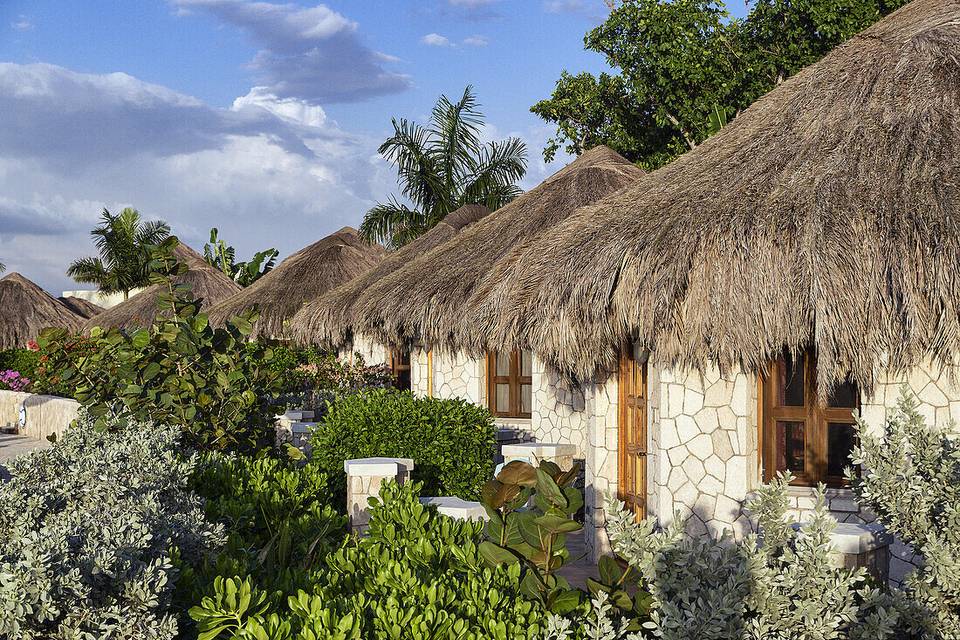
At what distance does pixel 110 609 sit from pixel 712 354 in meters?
4.45

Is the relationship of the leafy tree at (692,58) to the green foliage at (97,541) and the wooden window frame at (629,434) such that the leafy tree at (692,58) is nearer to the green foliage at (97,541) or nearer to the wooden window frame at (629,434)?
the wooden window frame at (629,434)

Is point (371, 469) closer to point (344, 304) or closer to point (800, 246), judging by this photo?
point (800, 246)

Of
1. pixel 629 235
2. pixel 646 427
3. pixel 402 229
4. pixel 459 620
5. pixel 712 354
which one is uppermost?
pixel 402 229

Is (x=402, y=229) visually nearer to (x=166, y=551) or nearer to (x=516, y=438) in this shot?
(x=516, y=438)

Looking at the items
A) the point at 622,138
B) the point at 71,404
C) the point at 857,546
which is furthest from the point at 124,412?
the point at 622,138

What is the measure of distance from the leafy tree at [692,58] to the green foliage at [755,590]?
15649 millimetres

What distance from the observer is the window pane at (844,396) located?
6.58 m

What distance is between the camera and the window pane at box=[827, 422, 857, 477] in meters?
6.62

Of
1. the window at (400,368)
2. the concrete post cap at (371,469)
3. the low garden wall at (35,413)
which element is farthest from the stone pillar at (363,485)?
the low garden wall at (35,413)

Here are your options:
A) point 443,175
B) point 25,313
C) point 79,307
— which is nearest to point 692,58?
point 443,175

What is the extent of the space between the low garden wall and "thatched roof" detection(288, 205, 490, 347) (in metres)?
4.00

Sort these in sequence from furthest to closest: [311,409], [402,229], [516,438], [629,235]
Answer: [402,229], [311,409], [516,438], [629,235]

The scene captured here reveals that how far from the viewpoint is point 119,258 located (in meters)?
38.5

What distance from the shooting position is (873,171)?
653 cm
